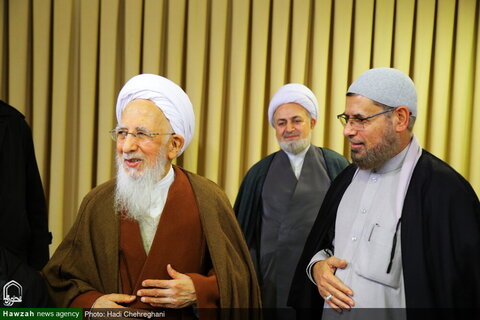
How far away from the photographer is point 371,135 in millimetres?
2424

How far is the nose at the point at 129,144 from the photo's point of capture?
2.17 metres

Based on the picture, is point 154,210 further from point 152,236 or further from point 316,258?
point 316,258

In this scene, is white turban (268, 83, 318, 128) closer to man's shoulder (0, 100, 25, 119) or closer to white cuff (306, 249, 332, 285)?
white cuff (306, 249, 332, 285)

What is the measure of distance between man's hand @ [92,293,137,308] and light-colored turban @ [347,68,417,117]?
1.36 m

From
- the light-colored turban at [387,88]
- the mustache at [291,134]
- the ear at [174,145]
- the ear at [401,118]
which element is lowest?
the ear at [174,145]

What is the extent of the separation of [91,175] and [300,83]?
1.84 metres

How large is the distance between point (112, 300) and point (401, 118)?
1492mm

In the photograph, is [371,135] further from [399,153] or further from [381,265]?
[381,265]

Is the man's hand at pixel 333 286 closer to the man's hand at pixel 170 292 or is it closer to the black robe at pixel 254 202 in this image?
the man's hand at pixel 170 292

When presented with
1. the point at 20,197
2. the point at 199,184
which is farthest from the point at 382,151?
the point at 20,197

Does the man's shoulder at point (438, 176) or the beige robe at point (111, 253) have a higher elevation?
the man's shoulder at point (438, 176)

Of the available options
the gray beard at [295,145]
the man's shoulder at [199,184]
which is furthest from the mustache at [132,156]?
the gray beard at [295,145]

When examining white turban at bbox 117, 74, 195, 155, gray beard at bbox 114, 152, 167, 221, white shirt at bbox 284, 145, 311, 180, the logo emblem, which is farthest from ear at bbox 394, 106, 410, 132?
the logo emblem

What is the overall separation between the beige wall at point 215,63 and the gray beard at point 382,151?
6.04ft
